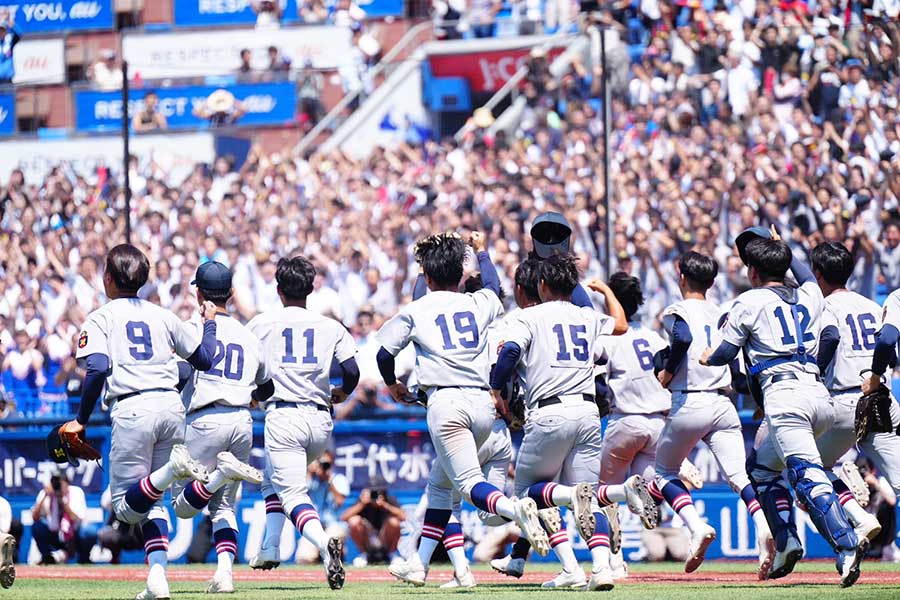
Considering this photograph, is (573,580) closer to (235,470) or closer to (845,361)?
(235,470)

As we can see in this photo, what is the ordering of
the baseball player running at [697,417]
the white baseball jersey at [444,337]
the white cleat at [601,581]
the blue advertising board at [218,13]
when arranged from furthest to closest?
1. the blue advertising board at [218,13]
2. the baseball player running at [697,417]
3. the white baseball jersey at [444,337]
4. the white cleat at [601,581]

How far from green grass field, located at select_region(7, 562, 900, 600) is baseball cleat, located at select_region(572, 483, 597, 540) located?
0.41 m

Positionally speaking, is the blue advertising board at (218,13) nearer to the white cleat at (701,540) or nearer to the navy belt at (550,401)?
the white cleat at (701,540)

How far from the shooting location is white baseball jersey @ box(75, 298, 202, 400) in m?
9.20

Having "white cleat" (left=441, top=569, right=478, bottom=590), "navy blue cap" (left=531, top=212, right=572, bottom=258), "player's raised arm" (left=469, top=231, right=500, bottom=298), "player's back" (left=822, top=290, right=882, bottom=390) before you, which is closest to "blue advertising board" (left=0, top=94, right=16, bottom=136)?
"navy blue cap" (left=531, top=212, right=572, bottom=258)

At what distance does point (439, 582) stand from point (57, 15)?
19272 millimetres

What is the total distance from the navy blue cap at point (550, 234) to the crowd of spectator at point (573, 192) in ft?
14.8

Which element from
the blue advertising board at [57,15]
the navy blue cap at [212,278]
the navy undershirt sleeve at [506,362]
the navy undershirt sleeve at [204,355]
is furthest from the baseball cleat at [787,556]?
the blue advertising board at [57,15]

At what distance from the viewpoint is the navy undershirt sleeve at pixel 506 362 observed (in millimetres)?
9609

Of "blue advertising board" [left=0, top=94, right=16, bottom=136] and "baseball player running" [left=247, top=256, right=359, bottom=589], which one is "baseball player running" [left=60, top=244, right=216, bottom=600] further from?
"blue advertising board" [left=0, top=94, right=16, bottom=136]

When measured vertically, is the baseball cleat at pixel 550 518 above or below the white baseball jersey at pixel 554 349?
below

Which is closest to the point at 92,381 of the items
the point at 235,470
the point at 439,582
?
the point at 235,470

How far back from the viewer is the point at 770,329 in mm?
9789

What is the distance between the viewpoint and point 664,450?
11.0 m
